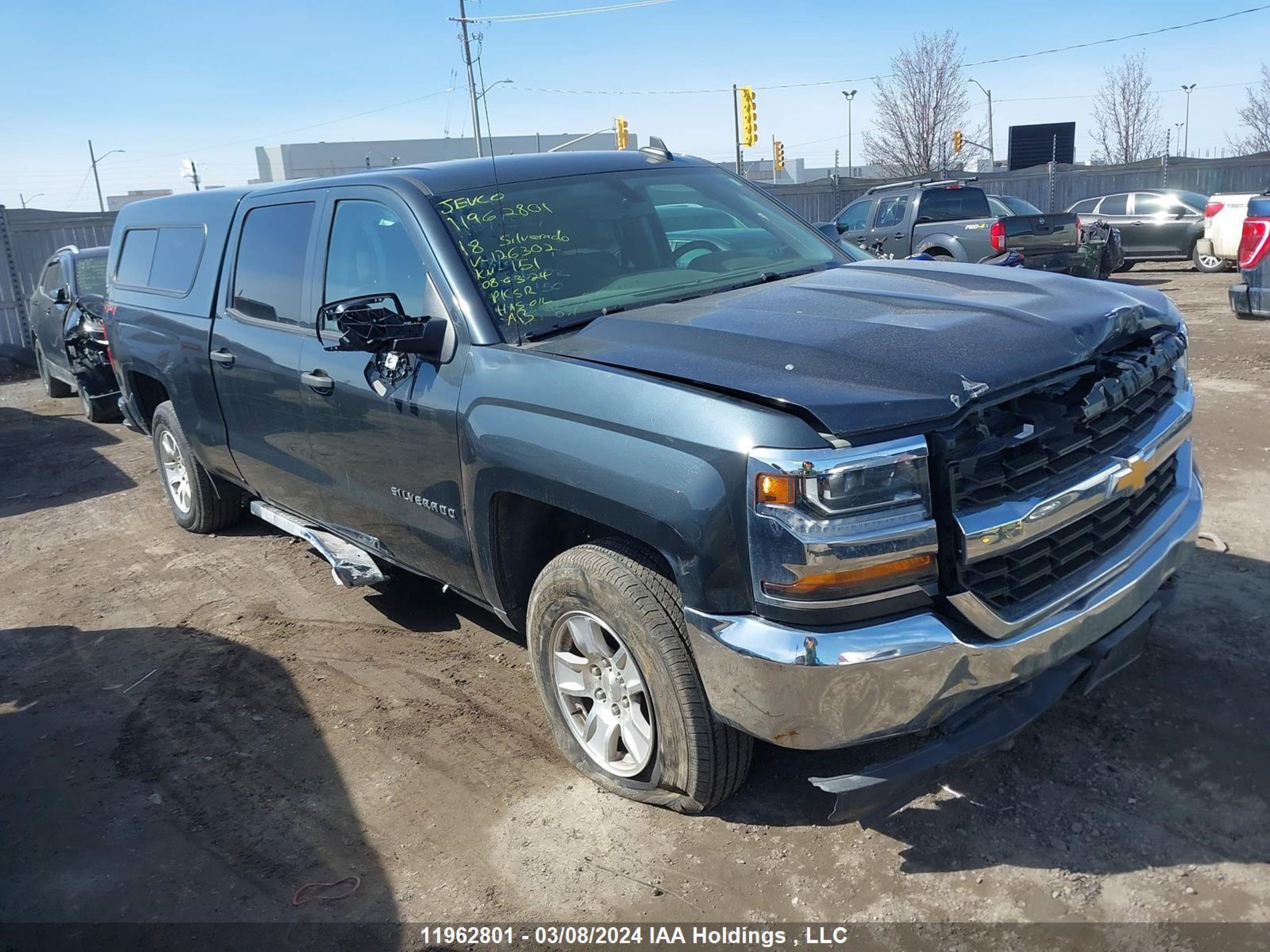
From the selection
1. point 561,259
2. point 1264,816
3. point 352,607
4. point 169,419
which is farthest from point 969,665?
point 169,419

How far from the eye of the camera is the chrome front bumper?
2475mm

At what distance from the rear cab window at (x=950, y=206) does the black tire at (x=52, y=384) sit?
11.9 metres

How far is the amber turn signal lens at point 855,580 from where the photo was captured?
2.48 metres

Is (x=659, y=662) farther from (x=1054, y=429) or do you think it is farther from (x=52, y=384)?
(x=52, y=384)

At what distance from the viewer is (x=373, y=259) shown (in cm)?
396

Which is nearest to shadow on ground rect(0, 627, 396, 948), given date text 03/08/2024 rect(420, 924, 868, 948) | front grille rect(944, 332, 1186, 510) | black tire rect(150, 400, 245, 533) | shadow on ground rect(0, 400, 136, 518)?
date text 03/08/2024 rect(420, 924, 868, 948)

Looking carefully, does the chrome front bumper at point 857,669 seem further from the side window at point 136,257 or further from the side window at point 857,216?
the side window at point 857,216

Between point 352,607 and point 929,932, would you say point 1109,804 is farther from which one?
point 352,607

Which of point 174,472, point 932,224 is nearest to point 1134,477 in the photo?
point 174,472

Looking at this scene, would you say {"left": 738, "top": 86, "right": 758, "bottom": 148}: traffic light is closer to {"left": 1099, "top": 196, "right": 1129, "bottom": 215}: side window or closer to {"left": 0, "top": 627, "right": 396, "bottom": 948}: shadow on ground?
{"left": 1099, "top": 196, "right": 1129, "bottom": 215}: side window

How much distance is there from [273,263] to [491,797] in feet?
8.81

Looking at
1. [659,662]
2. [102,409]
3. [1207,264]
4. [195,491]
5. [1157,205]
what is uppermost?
[1157,205]

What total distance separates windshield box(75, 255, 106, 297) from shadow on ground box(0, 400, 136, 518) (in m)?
1.48

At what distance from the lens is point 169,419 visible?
620 centimetres
